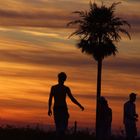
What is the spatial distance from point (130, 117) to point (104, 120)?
1.07m

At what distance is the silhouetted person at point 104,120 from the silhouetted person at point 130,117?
66cm

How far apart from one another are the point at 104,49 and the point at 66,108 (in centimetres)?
4308

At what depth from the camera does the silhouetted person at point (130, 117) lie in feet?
92.8

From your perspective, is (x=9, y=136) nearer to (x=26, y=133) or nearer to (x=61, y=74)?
(x=26, y=133)

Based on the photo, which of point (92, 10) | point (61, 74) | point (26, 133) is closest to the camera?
point (61, 74)

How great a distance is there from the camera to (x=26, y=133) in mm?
28797

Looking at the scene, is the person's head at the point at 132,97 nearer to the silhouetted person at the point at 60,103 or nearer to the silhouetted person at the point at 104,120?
the silhouetted person at the point at 104,120

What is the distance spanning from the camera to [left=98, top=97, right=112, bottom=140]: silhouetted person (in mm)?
27931

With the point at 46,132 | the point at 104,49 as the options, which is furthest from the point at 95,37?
the point at 46,132

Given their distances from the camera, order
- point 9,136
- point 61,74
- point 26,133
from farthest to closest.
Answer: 1. point 26,133
2. point 9,136
3. point 61,74

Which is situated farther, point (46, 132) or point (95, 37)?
point (95, 37)

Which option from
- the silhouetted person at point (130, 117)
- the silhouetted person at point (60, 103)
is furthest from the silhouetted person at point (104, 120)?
Result: the silhouetted person at point (60, 103)

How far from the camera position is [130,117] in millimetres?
28609

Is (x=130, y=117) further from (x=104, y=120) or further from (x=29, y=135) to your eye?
(x=29, y=135)
